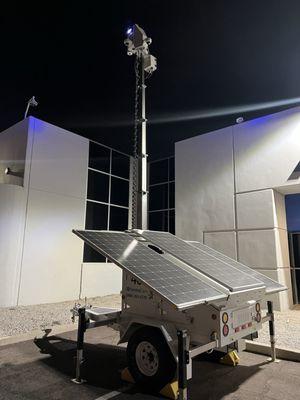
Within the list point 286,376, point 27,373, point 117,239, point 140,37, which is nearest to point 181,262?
point 117,239

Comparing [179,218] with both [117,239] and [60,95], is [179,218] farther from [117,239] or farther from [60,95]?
[117,239]

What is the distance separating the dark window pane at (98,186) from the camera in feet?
43.3

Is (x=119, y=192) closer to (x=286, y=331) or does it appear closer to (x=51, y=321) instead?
(x=51, y=321)

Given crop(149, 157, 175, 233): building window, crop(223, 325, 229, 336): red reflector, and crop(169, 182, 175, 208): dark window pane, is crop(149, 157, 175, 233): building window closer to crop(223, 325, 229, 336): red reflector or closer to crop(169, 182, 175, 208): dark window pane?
crop(169, 182, 175, 208): dark window pane

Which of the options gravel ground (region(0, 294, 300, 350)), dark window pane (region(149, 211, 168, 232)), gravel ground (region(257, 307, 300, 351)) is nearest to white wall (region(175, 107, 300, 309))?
gravel ground (region(257, 307, 300, 351))

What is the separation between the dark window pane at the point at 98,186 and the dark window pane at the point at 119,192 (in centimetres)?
44

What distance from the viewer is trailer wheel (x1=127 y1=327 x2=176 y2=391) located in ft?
11.0

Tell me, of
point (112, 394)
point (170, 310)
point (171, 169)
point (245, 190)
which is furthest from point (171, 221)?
point (112, 394)

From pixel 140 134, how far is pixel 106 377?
367 cm

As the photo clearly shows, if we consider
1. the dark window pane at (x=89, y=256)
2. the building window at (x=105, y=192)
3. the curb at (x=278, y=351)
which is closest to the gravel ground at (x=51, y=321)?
the curb at (x=278, y=351)

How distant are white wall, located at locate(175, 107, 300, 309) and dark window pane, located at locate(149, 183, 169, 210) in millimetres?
3026

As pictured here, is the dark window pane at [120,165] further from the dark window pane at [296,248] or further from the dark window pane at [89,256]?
the dark window pane at [296,248]

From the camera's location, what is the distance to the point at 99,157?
45.8ft

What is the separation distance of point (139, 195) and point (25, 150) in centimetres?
765
